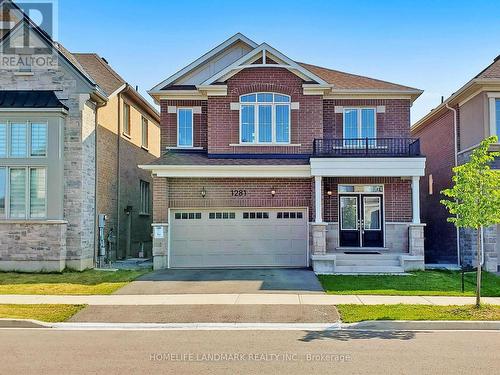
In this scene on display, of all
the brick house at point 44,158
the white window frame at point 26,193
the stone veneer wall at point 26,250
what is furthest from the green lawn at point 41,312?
the white window frame at point 26,193

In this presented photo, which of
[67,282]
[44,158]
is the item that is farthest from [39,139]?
[67,282]

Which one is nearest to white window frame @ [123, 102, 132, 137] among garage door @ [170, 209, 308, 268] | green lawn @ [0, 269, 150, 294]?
garage door @ [170, 209, 308, 268]

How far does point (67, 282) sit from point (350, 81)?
43.5ft

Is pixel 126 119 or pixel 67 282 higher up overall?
pixel 126 119

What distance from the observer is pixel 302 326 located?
10.3 m

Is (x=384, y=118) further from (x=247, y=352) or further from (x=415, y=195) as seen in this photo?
(x=247, y=352)

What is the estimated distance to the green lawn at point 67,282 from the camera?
46.3 ft

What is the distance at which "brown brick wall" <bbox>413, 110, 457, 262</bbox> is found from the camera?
68.5ft

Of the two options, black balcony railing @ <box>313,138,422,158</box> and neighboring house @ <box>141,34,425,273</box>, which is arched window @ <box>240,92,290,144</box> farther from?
black balcony railing @ <box>313,138,422,158</box>

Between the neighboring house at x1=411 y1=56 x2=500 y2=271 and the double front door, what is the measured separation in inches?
124

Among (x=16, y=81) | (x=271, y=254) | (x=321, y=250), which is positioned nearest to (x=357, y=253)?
(x=321, y=250)

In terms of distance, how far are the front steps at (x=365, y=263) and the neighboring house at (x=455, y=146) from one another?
9.38 feet

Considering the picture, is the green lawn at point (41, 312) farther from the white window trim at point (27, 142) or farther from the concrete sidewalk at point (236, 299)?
the white window trim at point (27, 142)

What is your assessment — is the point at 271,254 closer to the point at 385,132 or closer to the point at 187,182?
the point at 187,182
